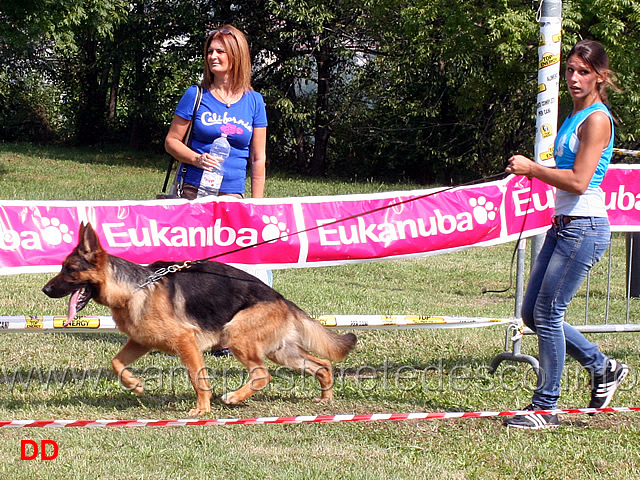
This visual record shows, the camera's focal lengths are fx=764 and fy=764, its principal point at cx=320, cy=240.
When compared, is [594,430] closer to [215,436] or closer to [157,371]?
[215,436]

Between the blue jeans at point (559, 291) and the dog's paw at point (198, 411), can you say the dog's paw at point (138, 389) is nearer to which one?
the dog's paw at point (198, 411)

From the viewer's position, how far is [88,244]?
4.53m

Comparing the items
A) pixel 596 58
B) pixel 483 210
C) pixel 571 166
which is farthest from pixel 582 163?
pixel 483 210

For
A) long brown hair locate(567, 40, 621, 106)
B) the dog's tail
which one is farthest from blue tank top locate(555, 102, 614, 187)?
the dog's tail

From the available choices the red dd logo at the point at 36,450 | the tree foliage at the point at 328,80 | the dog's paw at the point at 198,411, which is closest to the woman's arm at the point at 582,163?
the dog's paw at the point at 198,411

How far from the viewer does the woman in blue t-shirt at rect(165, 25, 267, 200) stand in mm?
5406

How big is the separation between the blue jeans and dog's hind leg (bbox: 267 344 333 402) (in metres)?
1.37

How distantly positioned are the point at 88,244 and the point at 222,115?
1523mm

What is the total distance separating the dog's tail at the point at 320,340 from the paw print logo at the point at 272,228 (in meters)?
0.68

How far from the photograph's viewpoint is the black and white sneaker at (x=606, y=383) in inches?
183

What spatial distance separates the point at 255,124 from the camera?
18.8ft

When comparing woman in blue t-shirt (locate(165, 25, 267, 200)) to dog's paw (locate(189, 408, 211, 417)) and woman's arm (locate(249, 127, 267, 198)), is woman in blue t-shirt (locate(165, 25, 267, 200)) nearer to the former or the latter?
woman's arm (locate(249, 127, 267, 198))

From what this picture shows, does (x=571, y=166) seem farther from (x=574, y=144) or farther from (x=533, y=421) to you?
(x=533, y=421)

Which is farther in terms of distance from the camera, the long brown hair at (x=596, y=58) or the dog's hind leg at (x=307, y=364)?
the dog's hind leg at (x=307, y=364)
